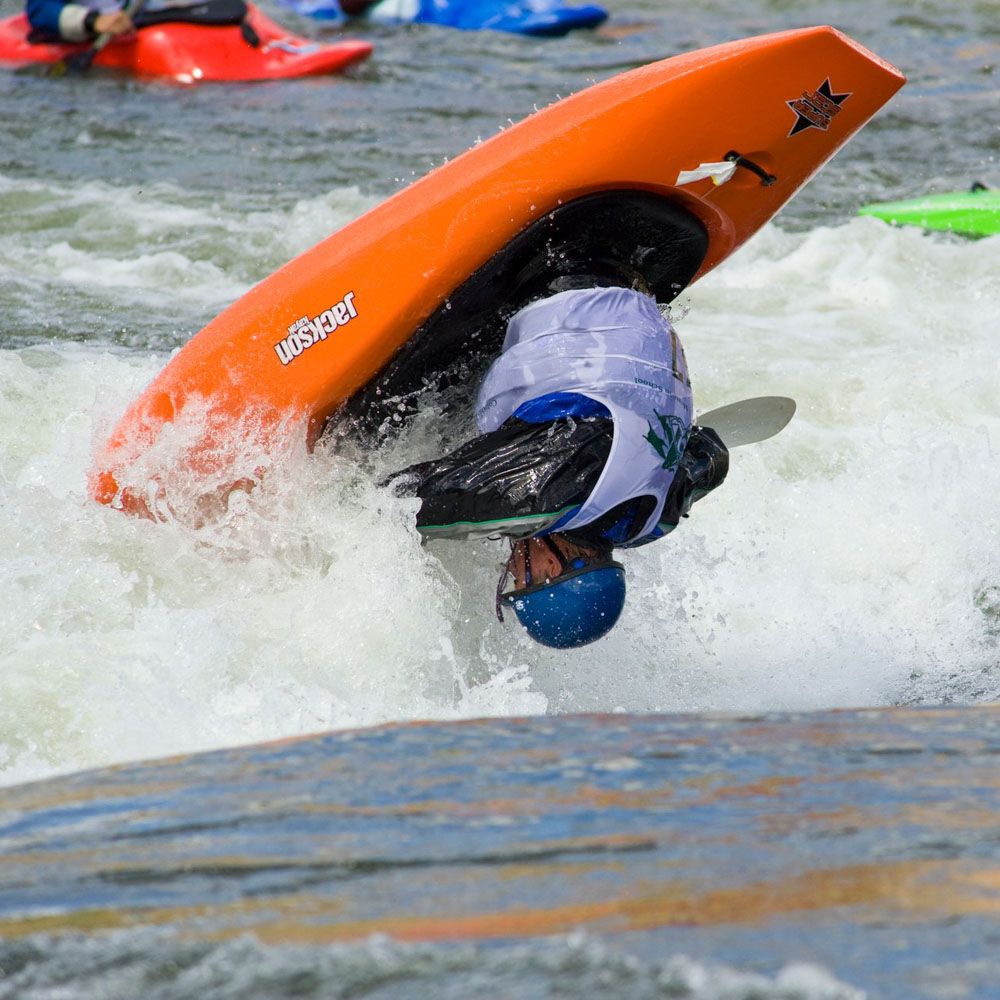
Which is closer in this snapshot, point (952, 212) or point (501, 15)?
point (952, 212)

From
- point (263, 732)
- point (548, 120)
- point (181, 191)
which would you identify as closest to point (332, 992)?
point (263, 732)

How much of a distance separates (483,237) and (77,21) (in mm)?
7896

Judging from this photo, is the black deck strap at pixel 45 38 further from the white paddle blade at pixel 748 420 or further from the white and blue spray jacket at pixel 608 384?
the white and blue spray jacket at pixel 608 384

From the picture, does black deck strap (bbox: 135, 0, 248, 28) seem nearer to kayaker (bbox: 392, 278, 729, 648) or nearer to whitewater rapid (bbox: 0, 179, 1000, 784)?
whitewater rapid (bbox: 0, 179, 1000, 784)

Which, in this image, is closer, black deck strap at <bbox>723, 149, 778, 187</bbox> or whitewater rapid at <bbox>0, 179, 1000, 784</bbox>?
whitewater rapid at <bbox>0, 179, 1000, 784</bbox>

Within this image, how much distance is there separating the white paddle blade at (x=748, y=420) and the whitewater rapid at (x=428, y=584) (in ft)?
0.92

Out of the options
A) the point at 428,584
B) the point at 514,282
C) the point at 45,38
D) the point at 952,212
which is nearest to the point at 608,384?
the point at 514,282

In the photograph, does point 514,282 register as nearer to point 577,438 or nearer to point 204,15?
point 577,438

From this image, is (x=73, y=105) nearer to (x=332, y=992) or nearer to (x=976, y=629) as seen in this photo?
(x=976, y=629)

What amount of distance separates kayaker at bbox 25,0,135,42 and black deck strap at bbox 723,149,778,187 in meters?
7.70

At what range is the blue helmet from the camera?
266cm

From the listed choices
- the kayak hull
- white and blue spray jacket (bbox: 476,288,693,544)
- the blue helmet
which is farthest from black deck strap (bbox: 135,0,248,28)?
the blue helmet

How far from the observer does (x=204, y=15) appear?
32.4 ft

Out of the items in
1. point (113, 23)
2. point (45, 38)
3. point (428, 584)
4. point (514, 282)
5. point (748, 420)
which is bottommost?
point (45, 38)
